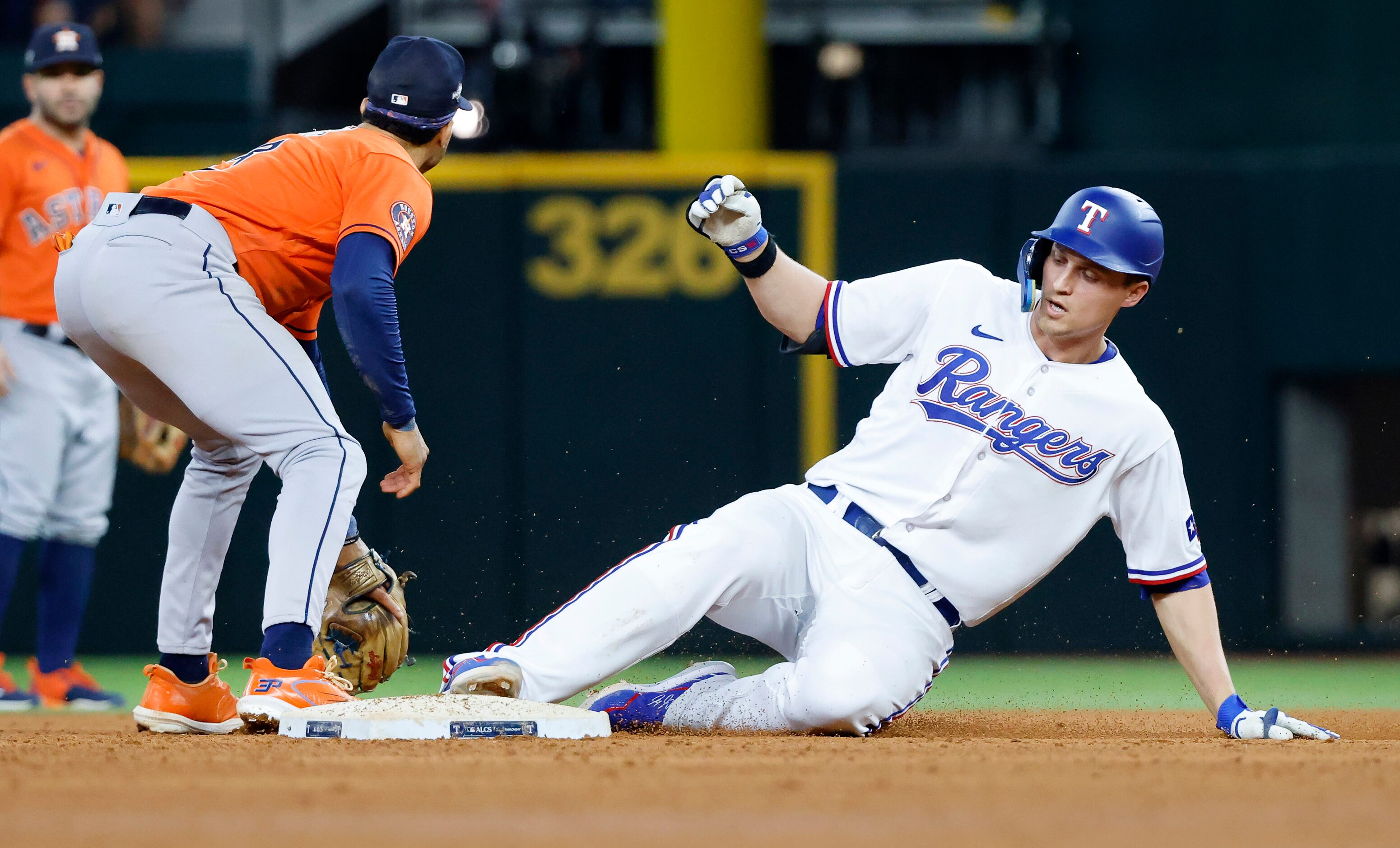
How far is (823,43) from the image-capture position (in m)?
9.70

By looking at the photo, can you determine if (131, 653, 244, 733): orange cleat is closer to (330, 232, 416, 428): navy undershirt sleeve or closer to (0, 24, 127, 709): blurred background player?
(330, 232, 416, 428): navy undershirt sleeve

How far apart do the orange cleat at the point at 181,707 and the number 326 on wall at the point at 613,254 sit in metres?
3.83

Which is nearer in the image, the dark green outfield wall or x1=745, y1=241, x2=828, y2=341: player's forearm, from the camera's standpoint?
x1=745, y1=241, x2=828, y2=341: player's forearm

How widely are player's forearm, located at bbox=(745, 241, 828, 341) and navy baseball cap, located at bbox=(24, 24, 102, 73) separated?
2.70 m

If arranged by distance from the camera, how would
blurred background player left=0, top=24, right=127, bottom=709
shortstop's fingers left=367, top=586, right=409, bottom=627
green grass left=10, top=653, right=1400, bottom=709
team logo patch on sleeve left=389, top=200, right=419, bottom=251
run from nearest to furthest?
team logo patch on sleeve left=389, top=200, right=419, bottom=251
shortstop's fingers left=367, top=586, right=409, bottom=627
blurred background player left=0, top=24, right=127, bottom=709
green grass left=10, top=653, right=1400, bottom=709

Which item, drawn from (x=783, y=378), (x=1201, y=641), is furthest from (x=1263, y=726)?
(x=783, y=378)

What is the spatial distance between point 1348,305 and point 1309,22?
1.54 meters

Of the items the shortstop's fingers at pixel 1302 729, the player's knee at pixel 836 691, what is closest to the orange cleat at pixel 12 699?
the player's knee at pixel 836 691

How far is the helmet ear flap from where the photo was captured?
3.86 metres

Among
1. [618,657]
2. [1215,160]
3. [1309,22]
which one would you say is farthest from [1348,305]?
[618,657]

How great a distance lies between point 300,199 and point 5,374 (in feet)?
6.93

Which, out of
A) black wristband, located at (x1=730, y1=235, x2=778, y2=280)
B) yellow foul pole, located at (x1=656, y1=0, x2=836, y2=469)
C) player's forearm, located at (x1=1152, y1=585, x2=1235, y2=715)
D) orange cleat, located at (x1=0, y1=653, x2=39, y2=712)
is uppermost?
yellow foul pole, located at (x1=656, y1=0, x2=836, y2=469)

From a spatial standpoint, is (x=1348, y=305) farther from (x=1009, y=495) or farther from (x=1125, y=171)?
(x=1009, y=495)

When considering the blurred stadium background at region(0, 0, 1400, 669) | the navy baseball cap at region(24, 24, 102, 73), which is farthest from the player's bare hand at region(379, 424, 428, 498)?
the blurred stadium background at region(0, 0, 1400, 669)
